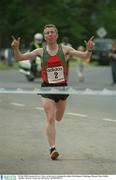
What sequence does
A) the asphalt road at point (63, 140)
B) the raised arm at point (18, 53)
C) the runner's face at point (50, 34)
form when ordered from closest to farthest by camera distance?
the asphalt road at point (63, 140) < the raised arm at point (18, 53) < the runner's face at point (50, 34)

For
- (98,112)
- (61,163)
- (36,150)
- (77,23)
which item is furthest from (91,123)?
(77,23)

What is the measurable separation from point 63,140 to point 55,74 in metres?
2.01

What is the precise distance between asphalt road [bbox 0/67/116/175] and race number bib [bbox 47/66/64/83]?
105 cm

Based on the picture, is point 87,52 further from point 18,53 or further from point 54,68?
point 18,53

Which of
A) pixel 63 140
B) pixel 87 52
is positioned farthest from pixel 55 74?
pixel 63 140

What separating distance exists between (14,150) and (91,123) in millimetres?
3358

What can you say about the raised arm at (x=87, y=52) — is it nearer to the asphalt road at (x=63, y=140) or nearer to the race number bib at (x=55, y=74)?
the race number bib at (x=55, y=74)

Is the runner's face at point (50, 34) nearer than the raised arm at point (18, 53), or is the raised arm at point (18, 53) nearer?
the raised arm at point (18, 53)

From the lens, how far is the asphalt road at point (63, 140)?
908 cm

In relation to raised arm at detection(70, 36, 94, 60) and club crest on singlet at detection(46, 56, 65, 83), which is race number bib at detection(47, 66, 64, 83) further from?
raised arm at detection(70, 36, 94, 60)

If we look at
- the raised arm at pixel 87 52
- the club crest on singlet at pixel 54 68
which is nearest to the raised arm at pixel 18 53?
the club crest on singlet at pixel 54 68

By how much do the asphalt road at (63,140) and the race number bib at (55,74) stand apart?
105cm

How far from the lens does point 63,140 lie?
11484 millimetres

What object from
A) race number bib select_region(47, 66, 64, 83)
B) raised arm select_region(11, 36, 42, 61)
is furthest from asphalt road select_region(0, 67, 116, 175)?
raised arm select_region(11, 36, 42, 61)
